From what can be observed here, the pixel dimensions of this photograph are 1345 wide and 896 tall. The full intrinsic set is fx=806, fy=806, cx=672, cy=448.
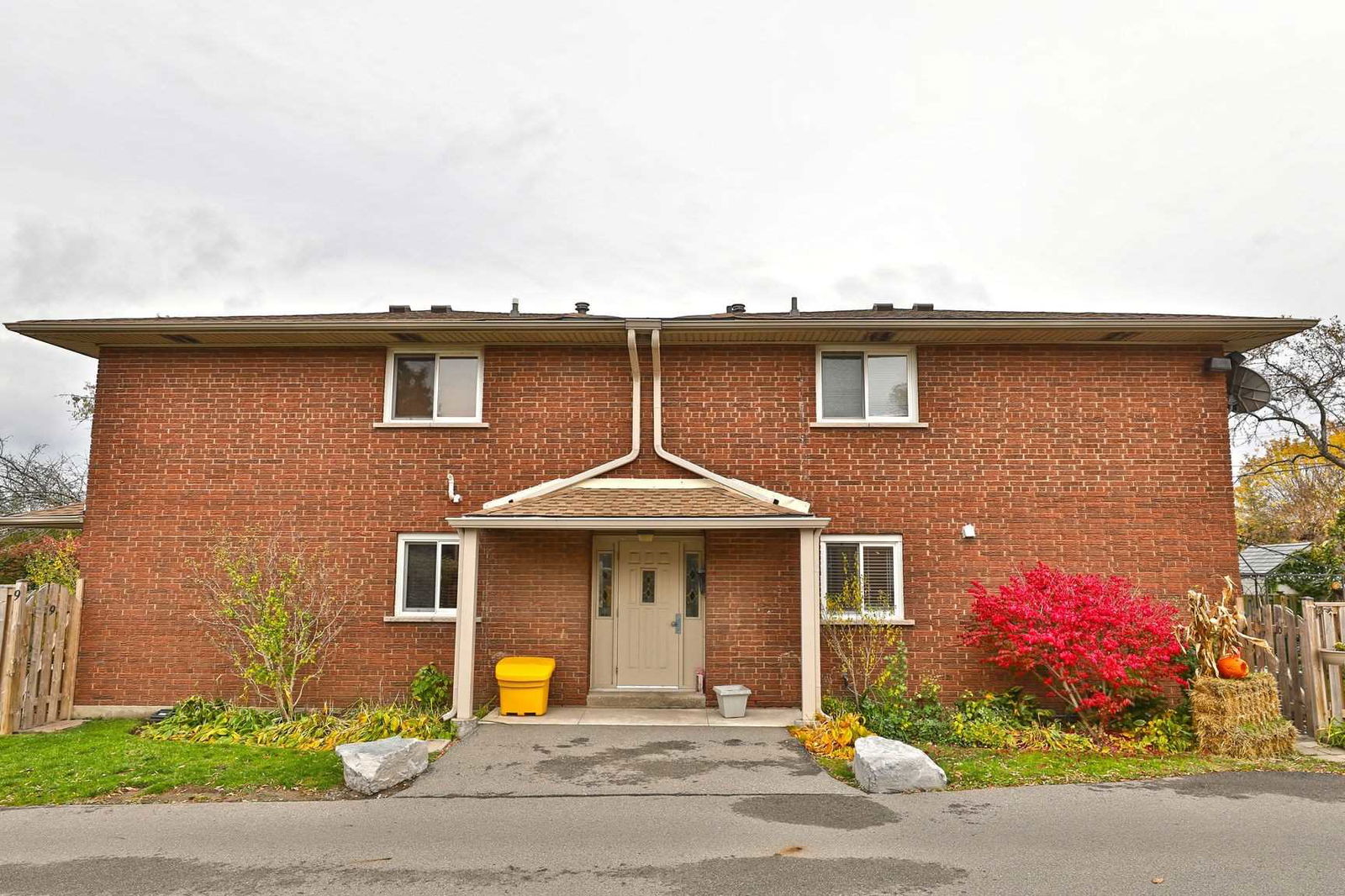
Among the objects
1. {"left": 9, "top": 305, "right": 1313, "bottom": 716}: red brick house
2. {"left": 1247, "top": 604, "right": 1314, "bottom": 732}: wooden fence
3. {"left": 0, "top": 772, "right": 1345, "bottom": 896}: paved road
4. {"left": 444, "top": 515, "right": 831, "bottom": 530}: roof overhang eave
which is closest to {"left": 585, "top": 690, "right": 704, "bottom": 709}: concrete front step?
{"left": 9, "top": 305, "right": 1313, "bottom": 716}: red brick house

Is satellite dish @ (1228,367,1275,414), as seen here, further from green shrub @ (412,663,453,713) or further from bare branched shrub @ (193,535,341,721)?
bare branched shrub @ (193,535,341,721)

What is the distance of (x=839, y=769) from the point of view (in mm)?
7602

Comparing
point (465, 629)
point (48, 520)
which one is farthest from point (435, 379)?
→ point (48, 520)

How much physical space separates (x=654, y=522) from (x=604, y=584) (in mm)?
1738

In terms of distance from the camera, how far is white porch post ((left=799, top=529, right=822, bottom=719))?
9219mm

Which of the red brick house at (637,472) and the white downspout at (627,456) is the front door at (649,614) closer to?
the red brick house at (637,472)

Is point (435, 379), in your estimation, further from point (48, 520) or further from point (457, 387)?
point (48, 520)

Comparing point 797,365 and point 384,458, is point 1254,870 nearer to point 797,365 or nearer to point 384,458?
point 797,365

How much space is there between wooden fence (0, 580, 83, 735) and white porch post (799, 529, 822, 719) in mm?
8945

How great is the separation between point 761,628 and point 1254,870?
5.71 meters

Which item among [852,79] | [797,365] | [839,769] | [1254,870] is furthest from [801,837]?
[852,79]

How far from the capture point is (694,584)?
10.6 metres

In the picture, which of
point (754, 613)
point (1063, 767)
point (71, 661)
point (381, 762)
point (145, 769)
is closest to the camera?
point (381, 762)

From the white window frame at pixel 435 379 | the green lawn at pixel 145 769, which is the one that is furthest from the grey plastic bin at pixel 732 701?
the white window frame at pixel 435 379
